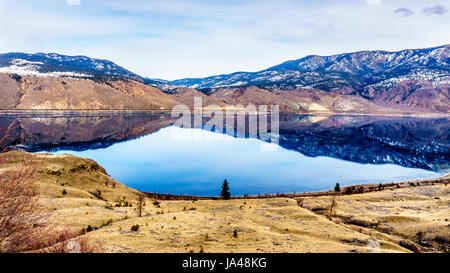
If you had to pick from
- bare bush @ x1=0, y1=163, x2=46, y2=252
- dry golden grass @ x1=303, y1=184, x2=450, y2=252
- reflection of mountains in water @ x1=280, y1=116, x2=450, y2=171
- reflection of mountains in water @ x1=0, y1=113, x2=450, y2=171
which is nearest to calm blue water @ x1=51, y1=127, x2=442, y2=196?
reflection of mountains in water @ x1=280, y1=116, x2=450, y2=171

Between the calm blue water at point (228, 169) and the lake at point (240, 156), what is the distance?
152 mm

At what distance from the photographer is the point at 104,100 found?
192 m

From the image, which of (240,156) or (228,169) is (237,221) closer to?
(228,169)

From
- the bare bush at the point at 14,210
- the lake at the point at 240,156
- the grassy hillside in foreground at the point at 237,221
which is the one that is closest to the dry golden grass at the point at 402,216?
the grassy hillside in foreground at the point at 237,221

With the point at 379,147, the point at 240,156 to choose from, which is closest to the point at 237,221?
the point at 240,156

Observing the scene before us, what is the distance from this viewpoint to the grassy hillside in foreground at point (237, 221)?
1255 centimetres

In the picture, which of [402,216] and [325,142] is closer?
[402,216]

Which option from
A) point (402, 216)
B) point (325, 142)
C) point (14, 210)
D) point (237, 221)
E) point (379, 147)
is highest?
point (14, 210)

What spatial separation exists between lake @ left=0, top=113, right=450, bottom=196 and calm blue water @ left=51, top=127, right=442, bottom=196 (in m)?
0.15

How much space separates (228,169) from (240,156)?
44.2 feet

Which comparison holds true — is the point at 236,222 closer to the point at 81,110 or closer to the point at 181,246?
the point at 181,246

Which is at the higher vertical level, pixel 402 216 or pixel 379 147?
pixel 379 147

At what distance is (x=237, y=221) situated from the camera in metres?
17.9
